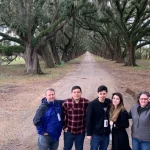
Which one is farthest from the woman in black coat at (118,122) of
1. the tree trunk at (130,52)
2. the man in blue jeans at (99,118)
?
the tree trunk at (130,52)

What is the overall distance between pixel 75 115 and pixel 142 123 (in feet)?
3.55

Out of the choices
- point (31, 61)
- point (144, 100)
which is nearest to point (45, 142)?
point (144, 100)

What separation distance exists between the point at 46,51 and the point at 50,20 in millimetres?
5059

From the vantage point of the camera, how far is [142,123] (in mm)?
4785

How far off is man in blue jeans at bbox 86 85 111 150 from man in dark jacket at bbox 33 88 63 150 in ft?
1.61

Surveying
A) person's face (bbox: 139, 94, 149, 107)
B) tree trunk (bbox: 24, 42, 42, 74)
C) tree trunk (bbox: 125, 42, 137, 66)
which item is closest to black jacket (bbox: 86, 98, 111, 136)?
person's face (bbox: 139, 94, 149, 107)

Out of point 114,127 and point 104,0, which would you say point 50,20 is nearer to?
point 104,0

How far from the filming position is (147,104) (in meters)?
4.84

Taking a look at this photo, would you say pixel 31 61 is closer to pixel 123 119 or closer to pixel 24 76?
pixel 24 76

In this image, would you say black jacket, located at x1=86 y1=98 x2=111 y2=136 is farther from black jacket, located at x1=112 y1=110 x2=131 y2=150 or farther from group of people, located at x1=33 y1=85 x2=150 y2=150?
black jacket, located at x1=112 y1=110 x2=131 y2=150

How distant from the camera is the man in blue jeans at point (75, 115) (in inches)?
202

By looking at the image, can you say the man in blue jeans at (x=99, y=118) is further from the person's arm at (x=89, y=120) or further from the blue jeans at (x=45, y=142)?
the blue jeans at (x=45, y=142)

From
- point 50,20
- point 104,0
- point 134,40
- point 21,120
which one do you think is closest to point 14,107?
point 21,120

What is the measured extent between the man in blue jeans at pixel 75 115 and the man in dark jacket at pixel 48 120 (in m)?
0.15
